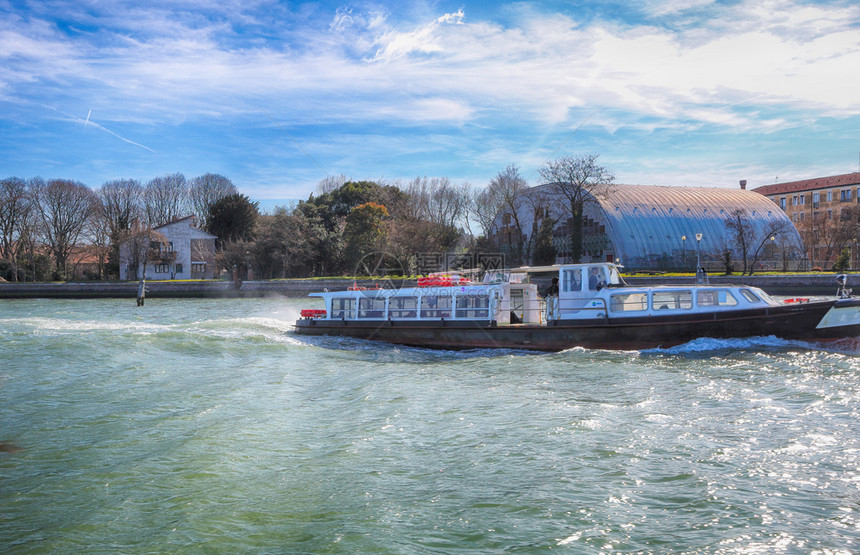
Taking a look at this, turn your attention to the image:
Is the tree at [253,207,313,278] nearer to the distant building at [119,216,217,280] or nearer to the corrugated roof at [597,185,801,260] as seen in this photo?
the distant building at [119,216,217,280]

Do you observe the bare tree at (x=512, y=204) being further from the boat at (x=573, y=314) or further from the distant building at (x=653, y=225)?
the boat at (x=573, y=314)

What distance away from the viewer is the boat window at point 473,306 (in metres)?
24.7

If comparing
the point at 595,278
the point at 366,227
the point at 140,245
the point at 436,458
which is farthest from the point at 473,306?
the point at 140,245

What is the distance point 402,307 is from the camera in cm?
2642

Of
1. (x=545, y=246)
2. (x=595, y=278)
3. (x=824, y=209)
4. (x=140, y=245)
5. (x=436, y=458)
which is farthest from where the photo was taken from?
(x=824, y=209)

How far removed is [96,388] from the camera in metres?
16.1

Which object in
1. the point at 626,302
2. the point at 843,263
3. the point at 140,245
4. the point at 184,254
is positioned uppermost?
the point at 140,245

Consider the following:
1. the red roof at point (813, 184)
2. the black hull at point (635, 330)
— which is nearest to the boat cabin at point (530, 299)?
the black hull at point (635, 330)

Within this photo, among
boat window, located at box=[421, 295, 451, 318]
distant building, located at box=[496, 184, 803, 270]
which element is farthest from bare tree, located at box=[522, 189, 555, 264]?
boat window, located at box=[421, 295, 451, 318]

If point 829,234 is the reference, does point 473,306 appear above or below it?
below

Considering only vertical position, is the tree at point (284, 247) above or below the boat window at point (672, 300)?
above

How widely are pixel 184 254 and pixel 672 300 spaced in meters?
76.8

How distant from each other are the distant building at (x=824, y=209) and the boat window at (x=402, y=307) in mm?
64381

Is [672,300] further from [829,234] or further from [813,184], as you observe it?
[813,184]
